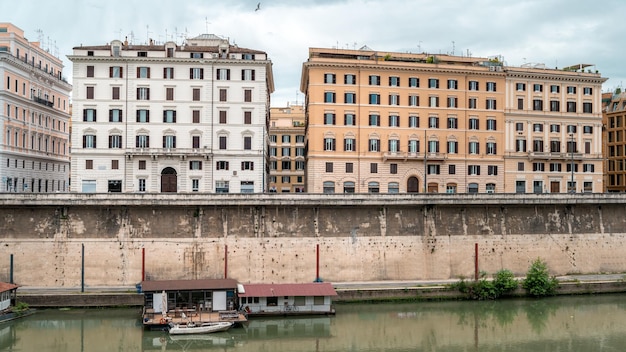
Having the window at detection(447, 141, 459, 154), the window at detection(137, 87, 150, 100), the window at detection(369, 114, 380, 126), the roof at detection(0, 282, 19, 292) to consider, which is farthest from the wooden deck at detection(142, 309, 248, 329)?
the window at detection(447, 141, 459, 154)

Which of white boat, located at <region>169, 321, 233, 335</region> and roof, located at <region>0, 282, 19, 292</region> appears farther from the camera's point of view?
roof, located at <region>0, 282, 19, 292</region>

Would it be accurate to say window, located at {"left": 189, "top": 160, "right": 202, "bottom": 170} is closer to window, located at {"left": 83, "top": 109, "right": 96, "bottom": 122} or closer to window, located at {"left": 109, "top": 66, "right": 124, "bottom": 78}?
window, located at {"left": 83, "top": 109, "right": 96, "bottom": 122}

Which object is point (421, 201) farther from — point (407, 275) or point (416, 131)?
point (416, 131)

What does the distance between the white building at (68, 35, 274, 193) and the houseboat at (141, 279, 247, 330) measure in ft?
57.1

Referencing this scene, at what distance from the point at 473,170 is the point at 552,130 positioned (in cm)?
931

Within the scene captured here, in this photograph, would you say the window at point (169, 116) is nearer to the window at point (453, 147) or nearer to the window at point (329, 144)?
the window at point (329, 144)

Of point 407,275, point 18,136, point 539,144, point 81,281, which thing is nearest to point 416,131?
point 539,144

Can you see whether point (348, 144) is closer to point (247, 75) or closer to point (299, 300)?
point (247, 75)

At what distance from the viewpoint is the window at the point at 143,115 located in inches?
2266

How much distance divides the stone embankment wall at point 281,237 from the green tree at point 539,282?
3074 mm

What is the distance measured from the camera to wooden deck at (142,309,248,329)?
127ft

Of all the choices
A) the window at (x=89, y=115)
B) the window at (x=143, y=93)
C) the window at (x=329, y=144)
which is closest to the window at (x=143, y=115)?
the window at (x=143, y=93)

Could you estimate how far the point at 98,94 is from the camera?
2253 inches

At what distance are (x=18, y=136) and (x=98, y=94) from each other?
10.8 m
